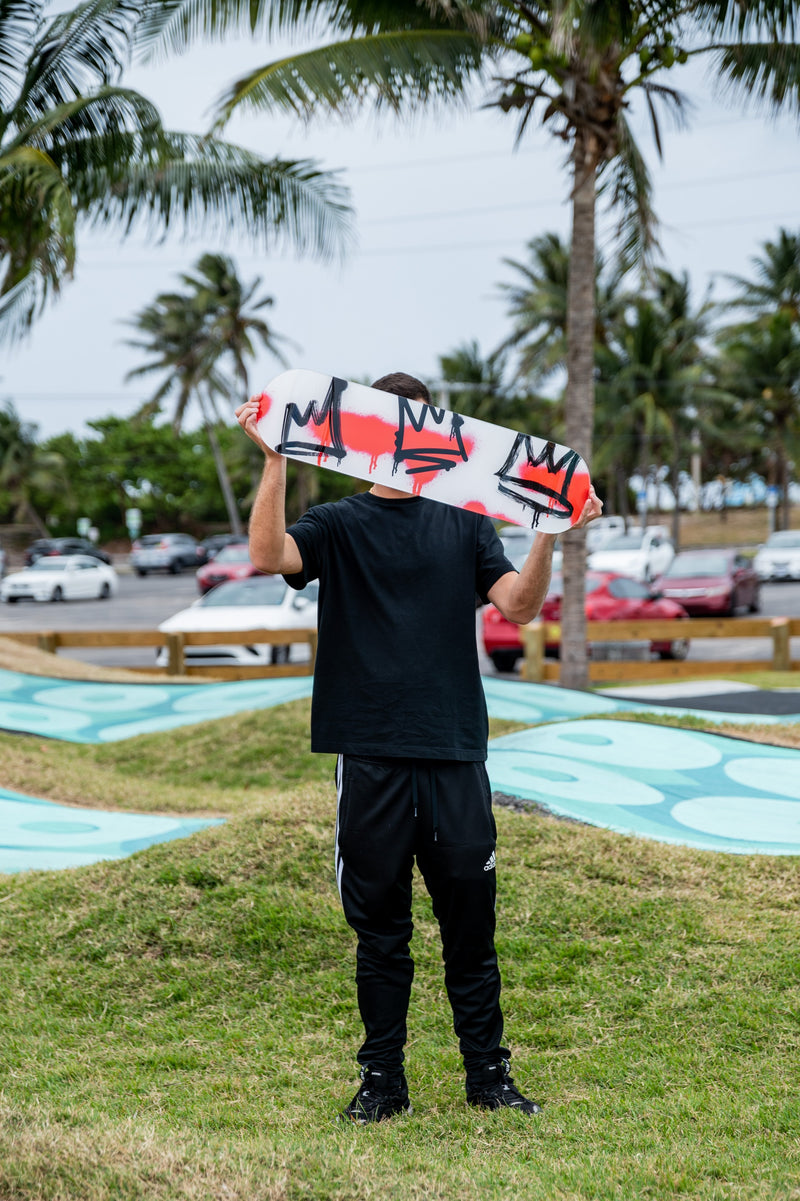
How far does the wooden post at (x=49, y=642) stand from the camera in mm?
13312

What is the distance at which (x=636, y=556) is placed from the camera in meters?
27.1

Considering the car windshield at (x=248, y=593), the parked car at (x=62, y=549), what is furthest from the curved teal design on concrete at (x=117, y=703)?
the parked car at (x=62, y=549)

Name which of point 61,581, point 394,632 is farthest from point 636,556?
point 394,632

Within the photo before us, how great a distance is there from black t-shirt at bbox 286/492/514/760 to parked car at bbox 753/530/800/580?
30.3 metres

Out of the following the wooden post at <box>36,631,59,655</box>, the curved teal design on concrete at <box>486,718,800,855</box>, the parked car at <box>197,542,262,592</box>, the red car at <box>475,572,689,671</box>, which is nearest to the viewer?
the curved teal design on concrete at <box>486,718,800,855</box>

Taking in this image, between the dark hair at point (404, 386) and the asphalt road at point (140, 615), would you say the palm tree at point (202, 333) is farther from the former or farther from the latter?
the dark hair at point (404, 386)

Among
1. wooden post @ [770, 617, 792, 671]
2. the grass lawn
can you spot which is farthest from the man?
wooden post @ [770, 617, 792, 671]

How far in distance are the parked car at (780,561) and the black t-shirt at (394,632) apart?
30.3m

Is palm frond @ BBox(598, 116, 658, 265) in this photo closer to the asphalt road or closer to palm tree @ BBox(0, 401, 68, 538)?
the asphalt road

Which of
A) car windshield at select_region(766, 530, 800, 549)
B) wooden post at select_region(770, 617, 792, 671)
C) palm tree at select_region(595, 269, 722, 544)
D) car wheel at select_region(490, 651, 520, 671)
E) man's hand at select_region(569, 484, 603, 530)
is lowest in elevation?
car wheel at select_region(490, 651, 520, 671)

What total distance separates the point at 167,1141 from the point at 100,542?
62096 mm

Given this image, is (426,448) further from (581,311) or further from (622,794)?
(581,311)

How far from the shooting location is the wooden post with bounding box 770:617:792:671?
11.8 metres

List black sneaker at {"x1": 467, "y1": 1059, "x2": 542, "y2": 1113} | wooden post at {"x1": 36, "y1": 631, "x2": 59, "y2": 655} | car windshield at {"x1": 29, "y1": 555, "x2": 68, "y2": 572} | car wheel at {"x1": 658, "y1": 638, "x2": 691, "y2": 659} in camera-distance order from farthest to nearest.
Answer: car windshield at {"x1": 29, "y1": 555, "x2": 68, "y2": 572}, car wheel at {"x1": 658, "y1": 638, "x2": 691, "y2": 659}, wooden post at {"x1": 36, "y1": 631, "x2": 59, "y2": 655}, black sneaker at {"x1": 467, "y1": 1059, "x2": 542, "y2": 1113}
